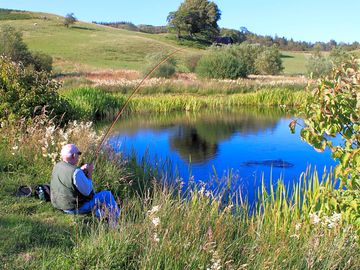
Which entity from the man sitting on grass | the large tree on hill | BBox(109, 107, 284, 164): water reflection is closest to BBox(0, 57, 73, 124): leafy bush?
the man sitting on grass

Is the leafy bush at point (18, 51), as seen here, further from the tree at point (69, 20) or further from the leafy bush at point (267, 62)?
the tree at point (69, 20)

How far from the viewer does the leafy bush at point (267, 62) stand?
3972 cm

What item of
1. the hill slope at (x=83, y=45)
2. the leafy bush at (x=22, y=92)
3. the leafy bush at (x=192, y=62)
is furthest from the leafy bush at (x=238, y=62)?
the leafy bush at (x=22, y=92)

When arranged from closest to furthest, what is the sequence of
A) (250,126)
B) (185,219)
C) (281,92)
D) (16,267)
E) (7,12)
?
1. (16,267)
2. (185,219)
3. (250,126)
4. (281,92)
5. (7,12)

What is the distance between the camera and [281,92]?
24297 mm

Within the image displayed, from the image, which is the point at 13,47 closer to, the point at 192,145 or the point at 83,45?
the point at 192,145

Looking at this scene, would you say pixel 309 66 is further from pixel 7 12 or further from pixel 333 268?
pixel 7 12

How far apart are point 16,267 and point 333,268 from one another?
2303 mm

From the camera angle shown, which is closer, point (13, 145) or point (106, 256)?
point (106, 256)

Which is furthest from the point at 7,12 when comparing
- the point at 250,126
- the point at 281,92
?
the point at 250,126

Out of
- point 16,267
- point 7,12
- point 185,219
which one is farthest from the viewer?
point 7,12

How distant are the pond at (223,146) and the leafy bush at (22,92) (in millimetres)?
1525

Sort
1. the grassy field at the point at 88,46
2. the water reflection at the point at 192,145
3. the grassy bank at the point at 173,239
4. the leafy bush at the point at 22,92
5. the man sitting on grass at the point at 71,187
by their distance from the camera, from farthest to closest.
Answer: the grassy field at the point at 88,46 → the water reflection at the point at 192,145 → the leafy bush at the point at 22,92 → the man sitting on grass at the point at 71,187 → the grassy bank at the point at 173,239

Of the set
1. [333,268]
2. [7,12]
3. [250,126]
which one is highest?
[7,12]
